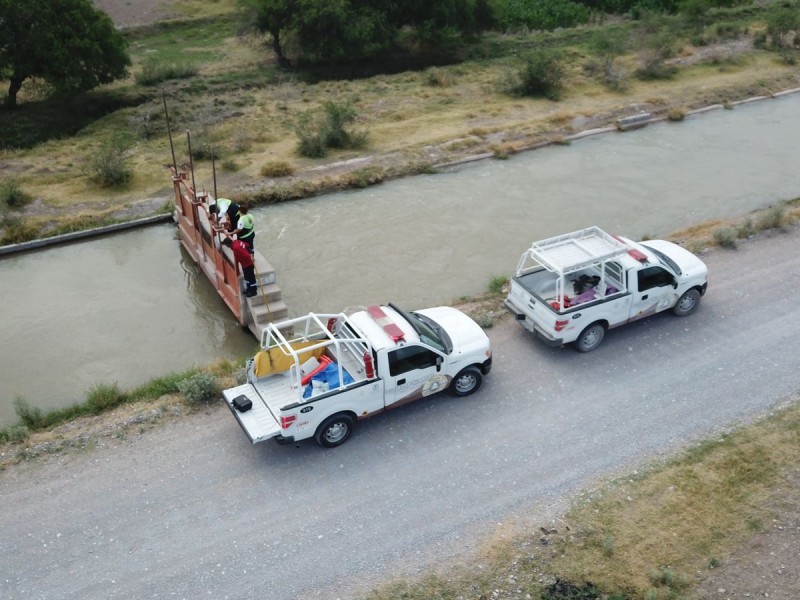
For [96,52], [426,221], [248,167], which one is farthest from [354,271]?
[96,52]

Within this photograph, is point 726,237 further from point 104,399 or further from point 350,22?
point 350,22

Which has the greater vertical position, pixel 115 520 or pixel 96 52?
pixel 96 52

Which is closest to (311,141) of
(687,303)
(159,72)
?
(159,72)

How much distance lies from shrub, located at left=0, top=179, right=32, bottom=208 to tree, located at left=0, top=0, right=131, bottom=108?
861cm

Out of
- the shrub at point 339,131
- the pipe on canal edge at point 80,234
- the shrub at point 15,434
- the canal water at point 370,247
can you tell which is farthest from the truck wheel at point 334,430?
Result: the shrub at point 339,131

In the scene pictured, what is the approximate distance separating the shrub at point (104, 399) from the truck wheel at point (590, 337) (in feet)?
27.9

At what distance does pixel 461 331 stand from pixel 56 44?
71.0 feet

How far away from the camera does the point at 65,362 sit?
15.4 metres

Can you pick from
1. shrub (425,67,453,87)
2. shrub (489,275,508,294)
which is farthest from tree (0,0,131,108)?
shrub (489,275,508,294)

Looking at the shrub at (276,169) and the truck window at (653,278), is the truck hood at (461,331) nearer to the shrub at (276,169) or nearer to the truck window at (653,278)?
the truck window at (653,278)

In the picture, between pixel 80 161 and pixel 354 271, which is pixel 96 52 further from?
pixel 354 271

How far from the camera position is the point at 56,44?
2733 centimetres

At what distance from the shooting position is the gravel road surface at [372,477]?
1040 centimetres

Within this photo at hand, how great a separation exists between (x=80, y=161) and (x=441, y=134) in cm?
1181
